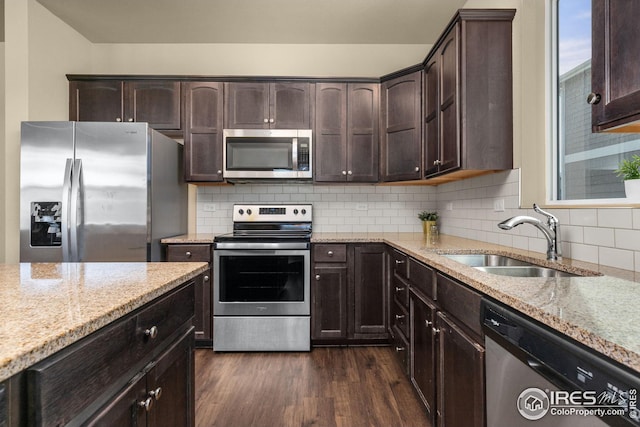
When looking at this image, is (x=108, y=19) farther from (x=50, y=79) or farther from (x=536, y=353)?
(x=536, y=353)

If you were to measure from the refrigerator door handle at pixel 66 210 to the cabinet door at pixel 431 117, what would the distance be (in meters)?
2.67

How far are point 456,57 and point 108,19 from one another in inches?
118

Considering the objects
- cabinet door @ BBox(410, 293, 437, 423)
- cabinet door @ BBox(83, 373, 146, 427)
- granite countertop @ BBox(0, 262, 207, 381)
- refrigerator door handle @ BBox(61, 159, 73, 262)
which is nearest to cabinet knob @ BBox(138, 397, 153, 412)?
cabinet door @ BBox(83, 373, 146, 427)

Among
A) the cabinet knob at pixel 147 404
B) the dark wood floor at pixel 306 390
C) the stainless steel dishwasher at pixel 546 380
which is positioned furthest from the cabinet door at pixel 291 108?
the cabinet knob at pixel 147 404

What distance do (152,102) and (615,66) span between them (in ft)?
10.5

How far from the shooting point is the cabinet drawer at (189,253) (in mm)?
2764

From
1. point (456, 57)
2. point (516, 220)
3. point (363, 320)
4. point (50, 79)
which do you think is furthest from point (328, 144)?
point (50, 79)

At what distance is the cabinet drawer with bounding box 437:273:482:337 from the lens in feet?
3.99

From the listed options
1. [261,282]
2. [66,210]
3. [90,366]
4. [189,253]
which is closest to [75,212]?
[66,210]

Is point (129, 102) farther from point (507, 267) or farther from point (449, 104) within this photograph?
point (507, 267)

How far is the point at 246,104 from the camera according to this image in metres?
3.07

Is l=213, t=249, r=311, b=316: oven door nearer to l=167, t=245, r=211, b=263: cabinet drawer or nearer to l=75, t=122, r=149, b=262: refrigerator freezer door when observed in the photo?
l=167, t=245, r=211, b=263: cabinet drawer

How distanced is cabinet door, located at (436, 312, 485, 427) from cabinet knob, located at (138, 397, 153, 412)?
106cm

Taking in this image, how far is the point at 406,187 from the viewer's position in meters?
3.46
